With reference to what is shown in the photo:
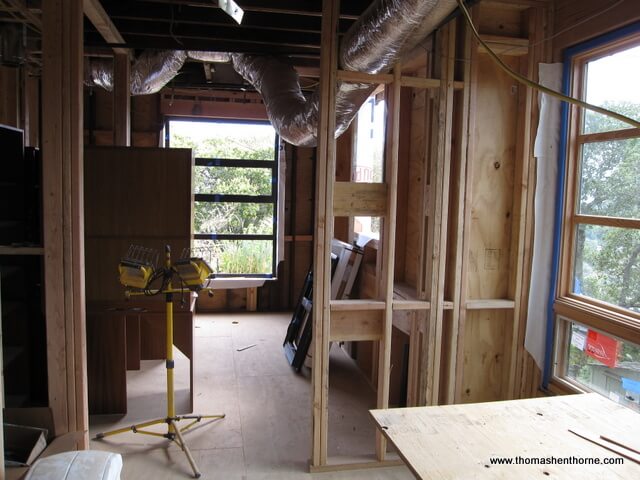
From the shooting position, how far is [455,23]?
2770 millimetres

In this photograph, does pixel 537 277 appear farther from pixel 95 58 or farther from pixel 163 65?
pixel 95 58

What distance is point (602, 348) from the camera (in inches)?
103

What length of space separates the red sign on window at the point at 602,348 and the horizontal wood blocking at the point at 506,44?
159 centimetres

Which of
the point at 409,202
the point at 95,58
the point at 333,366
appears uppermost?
the point at 95,58

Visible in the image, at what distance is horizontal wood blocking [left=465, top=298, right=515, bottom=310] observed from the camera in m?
2.95

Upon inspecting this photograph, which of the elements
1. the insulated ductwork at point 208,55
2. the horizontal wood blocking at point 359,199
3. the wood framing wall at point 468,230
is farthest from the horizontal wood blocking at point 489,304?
the insulated ductwork at point 208,55

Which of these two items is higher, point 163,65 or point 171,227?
point 163,65

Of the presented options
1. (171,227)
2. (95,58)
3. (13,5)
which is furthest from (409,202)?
(95,58)

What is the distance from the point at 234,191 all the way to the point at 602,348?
462 cm

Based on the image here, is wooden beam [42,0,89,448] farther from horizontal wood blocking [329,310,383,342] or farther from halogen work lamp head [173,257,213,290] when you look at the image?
horizontal wood blocking [329,310,383,342]

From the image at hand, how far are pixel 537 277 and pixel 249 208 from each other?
13.5 feet

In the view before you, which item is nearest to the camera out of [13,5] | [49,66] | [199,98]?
[49,66]

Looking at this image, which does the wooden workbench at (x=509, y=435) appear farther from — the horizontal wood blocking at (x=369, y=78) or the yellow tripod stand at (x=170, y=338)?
the horizontal wood blocking at (x=369, y=78)

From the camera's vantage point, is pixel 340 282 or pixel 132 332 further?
pixel 340 282
